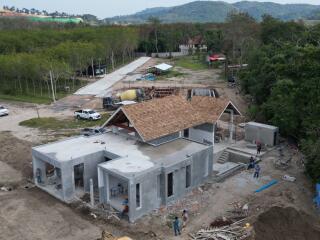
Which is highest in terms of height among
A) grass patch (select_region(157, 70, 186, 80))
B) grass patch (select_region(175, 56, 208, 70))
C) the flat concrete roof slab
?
the flat concrete roof slab

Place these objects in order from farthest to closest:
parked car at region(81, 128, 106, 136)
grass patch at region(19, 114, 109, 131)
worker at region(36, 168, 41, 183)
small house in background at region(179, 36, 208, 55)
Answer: small house in background at region(179, 36, 208, 55), grass patch at region(19, 114, 109, 131), parked car at region(81, 128, 106, 136), worker at region(36, 168, 41, 183)

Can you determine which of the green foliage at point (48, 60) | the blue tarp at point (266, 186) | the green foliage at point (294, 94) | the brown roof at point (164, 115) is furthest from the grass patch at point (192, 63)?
the blue tarp at point (266, 186)

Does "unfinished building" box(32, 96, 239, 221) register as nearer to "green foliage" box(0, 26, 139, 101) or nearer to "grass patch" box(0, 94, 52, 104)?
"grass patch" box(0, 94, 52, 104)

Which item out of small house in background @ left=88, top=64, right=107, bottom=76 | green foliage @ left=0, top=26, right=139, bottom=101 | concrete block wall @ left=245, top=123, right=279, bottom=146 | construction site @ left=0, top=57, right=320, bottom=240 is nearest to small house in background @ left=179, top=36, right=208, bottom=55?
green foliage @ left=0, top=26, right=139, bottom=101

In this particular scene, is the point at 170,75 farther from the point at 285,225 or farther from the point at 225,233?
the point at 285,225

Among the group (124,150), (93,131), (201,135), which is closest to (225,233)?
(124,150)

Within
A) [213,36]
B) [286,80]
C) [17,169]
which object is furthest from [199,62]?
[17,169]
